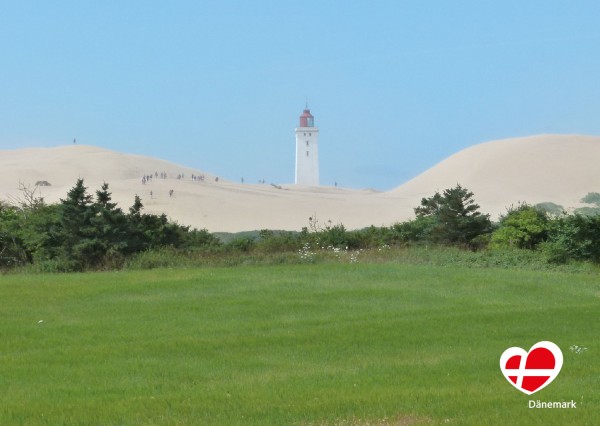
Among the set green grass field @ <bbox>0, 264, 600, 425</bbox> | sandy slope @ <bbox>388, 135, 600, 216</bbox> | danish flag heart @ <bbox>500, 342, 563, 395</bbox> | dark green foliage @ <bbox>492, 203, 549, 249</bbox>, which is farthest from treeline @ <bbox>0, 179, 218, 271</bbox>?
sandy slope @ <bbox>388, 135, 600, 216</bbox>

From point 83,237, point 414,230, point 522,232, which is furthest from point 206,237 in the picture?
point 522,232

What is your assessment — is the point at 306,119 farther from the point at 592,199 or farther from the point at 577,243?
the point at 577,243

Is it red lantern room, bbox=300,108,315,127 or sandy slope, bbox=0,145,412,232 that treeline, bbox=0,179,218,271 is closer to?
sandy slope, bbox=0,145,412,232

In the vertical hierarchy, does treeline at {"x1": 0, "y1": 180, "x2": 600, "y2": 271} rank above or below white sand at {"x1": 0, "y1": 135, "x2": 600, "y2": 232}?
below

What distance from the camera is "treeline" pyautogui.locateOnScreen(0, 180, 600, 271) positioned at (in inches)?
1256

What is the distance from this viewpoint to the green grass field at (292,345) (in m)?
11.4

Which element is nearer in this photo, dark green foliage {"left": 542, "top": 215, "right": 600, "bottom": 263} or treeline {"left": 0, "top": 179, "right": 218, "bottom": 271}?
dark green foliage {"left": 542, "top": 215, "right": 600, "bottom": 263}

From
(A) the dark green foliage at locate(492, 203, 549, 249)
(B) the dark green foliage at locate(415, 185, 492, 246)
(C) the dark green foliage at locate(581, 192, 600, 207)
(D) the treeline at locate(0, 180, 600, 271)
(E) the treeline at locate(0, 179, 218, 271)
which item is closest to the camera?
(D) the treeline at locate(0, 180, 600, 271)

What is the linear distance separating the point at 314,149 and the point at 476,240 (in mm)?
103542

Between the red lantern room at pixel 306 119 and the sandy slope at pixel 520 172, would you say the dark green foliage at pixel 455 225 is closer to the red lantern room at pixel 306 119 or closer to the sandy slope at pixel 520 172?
the sandy slope at pixel 520 172

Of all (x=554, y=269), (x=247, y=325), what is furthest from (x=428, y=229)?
(x=247, y=325)

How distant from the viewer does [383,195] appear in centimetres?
9288

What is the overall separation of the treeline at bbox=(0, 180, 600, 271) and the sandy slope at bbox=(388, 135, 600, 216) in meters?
32.7

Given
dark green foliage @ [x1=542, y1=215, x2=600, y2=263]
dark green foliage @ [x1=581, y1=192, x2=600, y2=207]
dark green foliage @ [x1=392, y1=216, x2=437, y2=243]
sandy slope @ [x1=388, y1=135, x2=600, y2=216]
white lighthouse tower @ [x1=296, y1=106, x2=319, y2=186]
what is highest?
white lighthouse tower @ [x1=296, y1=106, x2=319, y2=186]
